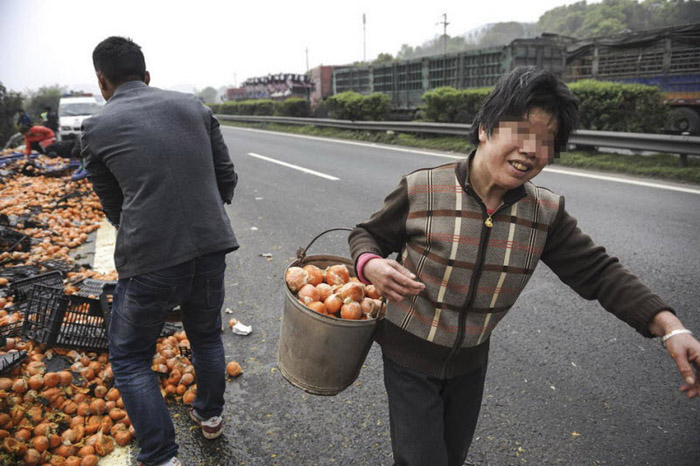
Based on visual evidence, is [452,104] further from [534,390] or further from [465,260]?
[465,260]

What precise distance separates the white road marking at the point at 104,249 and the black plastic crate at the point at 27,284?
1.06 m

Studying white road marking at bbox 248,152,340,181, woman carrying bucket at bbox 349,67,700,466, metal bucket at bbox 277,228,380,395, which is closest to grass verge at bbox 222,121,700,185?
white road marking at bbox 248,152,340,181

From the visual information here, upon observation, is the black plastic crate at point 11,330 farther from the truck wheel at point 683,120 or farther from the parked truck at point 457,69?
the truck wheel at point 683,120

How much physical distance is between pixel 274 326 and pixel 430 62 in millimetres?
16542

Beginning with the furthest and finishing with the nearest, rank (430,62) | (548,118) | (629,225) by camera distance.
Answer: (430,62) < (629,225) < (548,118)

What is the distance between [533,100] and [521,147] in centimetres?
15

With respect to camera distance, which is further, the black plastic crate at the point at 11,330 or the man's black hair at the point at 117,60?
the black plastic crate at the point at 11,330

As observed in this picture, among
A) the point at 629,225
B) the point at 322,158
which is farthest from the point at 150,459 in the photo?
the point at 322,158

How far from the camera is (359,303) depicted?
76.7 inches

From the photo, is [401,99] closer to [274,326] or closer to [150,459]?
[274,326]

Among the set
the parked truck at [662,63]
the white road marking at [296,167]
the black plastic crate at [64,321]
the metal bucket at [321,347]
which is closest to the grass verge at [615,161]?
the white road marking at [296,167]

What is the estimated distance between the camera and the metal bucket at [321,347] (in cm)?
185

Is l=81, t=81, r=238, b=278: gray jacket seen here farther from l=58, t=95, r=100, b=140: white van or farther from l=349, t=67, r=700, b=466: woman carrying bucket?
l=58, t=95, r=100, b=140: white van

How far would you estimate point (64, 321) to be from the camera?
3205 mm
